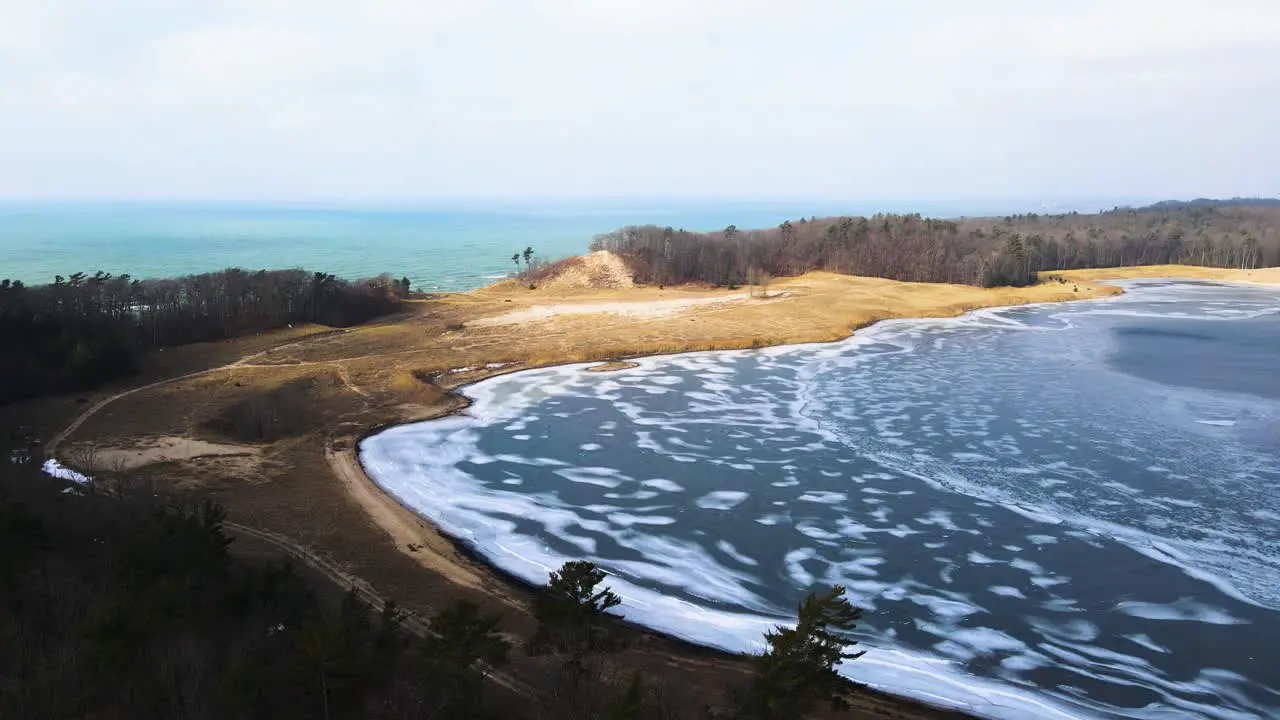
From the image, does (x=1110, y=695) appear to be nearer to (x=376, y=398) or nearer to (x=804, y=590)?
(x=804, y=590)

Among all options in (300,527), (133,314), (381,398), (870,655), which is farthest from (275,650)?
(133,314)

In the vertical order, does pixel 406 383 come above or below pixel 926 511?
above

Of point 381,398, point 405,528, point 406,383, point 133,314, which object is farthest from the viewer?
point 133,314

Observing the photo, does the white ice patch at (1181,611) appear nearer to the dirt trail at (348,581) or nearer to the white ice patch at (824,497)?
the white ice patch at (824,497)

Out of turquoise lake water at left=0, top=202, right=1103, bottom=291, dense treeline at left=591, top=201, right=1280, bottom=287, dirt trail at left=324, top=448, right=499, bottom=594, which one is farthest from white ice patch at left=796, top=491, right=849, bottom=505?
turquoise lake water at left=0, top=202, right=1103, bottom=291

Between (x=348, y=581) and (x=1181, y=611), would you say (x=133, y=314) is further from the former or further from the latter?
(x=1181, y=611)

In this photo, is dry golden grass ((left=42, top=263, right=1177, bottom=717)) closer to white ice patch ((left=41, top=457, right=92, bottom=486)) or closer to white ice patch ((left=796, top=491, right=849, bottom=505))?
white ice patch ((left=41, top=457, right=92, bottom=486))
